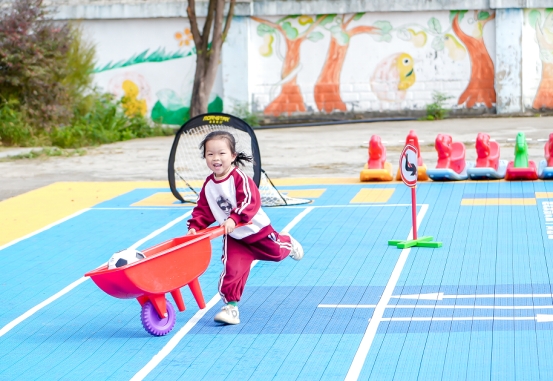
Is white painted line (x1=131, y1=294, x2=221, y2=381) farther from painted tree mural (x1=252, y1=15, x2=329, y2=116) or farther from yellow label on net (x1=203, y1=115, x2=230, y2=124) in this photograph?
painted tree mural (x1=252, y1=15, x2=329, y2=116)

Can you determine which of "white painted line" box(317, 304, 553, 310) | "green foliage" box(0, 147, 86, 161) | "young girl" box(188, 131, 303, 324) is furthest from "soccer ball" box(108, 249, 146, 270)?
"green foliage" box(0, 147, 86, 161)

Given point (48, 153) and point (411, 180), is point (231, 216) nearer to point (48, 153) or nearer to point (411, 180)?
point (411, 180)

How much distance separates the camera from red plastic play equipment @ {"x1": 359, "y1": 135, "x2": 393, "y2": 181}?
14148 millimetres

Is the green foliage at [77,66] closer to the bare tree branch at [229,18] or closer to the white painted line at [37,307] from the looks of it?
the bare tree branch at [229,18]

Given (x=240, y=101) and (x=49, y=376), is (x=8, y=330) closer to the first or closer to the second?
(x=49, y=376)

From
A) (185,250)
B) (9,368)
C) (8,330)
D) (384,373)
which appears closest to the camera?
(384,373)

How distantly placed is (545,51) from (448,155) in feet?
39.3

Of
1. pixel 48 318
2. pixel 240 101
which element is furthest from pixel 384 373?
pixel 240 101

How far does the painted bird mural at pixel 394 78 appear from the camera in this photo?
2498 centimetres

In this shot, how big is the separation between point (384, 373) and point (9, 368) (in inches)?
96.0

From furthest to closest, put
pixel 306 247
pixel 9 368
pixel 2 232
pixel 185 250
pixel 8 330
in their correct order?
pixel 2 232 < pixel 306 247 < pixel 8 330 < pixel 185 250 < pixel 9 368

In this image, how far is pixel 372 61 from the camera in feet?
82.4

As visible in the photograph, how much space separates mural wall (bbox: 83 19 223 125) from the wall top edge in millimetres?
278

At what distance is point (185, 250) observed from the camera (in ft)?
21.8
